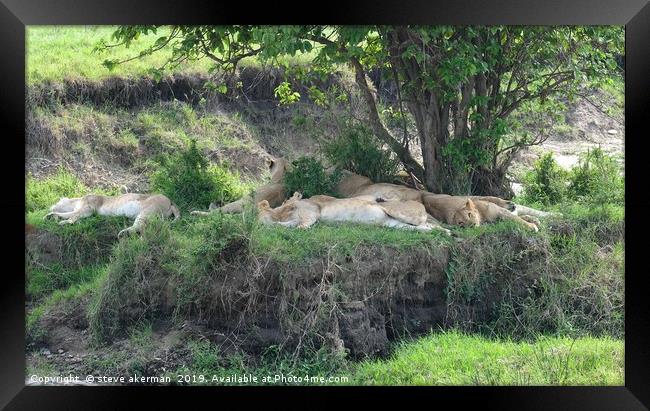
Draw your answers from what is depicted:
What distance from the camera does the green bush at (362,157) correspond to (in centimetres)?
1264

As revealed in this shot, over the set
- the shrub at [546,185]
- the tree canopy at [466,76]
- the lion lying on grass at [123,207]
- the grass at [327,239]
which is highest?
the tree canopy at [466,76]

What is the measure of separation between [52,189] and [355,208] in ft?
17.3

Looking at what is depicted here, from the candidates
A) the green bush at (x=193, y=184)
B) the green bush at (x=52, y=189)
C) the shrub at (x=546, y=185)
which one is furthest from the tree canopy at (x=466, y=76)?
the green bush at (x=52, y=189)

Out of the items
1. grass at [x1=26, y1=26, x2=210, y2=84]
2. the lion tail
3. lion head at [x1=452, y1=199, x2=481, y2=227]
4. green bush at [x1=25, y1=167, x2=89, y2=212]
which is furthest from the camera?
grass at [x1=26, y1=26, x2=210, y2=84]

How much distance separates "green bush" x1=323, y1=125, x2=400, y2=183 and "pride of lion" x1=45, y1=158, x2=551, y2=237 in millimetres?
508

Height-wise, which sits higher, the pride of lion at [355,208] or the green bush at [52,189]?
the green bush at [52,189]

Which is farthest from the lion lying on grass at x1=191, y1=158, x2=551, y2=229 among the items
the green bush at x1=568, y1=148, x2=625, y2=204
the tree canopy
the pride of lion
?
the green bush at x1=568, y1=148, x2=625, y2=204

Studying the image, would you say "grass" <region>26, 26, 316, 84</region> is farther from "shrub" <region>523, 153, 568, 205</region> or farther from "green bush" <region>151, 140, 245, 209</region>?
"shrub" <region>523, 153, 568, 205</region>

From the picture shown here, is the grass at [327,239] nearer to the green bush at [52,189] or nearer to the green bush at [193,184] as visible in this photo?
the green bush at [193,184]

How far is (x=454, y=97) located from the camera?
1186cm

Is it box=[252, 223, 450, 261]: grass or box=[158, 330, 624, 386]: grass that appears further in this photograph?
box=[252, 223, 450, 261]: grass

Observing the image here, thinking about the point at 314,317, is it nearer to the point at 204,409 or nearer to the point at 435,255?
the point at 435,255

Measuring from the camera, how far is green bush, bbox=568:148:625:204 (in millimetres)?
12705

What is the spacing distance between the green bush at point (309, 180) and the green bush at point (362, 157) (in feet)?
1.83
